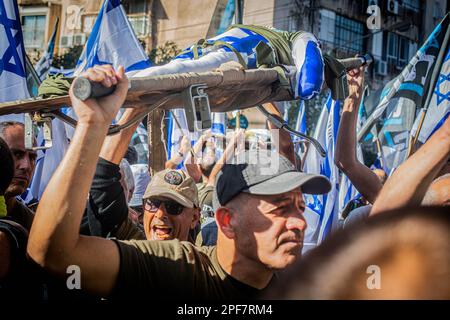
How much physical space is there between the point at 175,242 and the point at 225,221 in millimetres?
172

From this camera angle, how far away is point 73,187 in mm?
1555

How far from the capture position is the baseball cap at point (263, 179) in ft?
5.91

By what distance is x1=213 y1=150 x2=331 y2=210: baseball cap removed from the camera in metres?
1.80

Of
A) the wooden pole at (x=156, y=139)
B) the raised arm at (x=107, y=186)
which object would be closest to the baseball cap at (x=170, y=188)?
the wooden pole at (x=156, y=139)

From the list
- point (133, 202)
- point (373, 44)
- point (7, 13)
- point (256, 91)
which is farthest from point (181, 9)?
point (373, 44)

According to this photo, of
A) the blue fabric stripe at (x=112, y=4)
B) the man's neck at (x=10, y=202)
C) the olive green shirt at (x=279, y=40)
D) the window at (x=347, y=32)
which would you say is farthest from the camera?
the window at (x=347, y=32)

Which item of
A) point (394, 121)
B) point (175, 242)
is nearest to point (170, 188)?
point (175, 242)

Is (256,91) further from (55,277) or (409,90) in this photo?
(409,90)

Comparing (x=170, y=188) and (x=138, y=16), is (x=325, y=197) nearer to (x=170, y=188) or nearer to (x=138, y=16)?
(x=170, y=188)

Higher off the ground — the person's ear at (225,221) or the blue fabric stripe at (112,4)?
the blue fabric stripe at (112,4)

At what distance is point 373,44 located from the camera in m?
12.9

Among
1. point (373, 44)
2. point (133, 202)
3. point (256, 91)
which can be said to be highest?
point (373, 44)

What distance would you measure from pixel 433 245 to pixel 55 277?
3.78 feet

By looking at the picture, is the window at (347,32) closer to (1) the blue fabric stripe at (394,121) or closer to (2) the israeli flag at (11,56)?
(1) the blue fabric stripe at (394,121)
